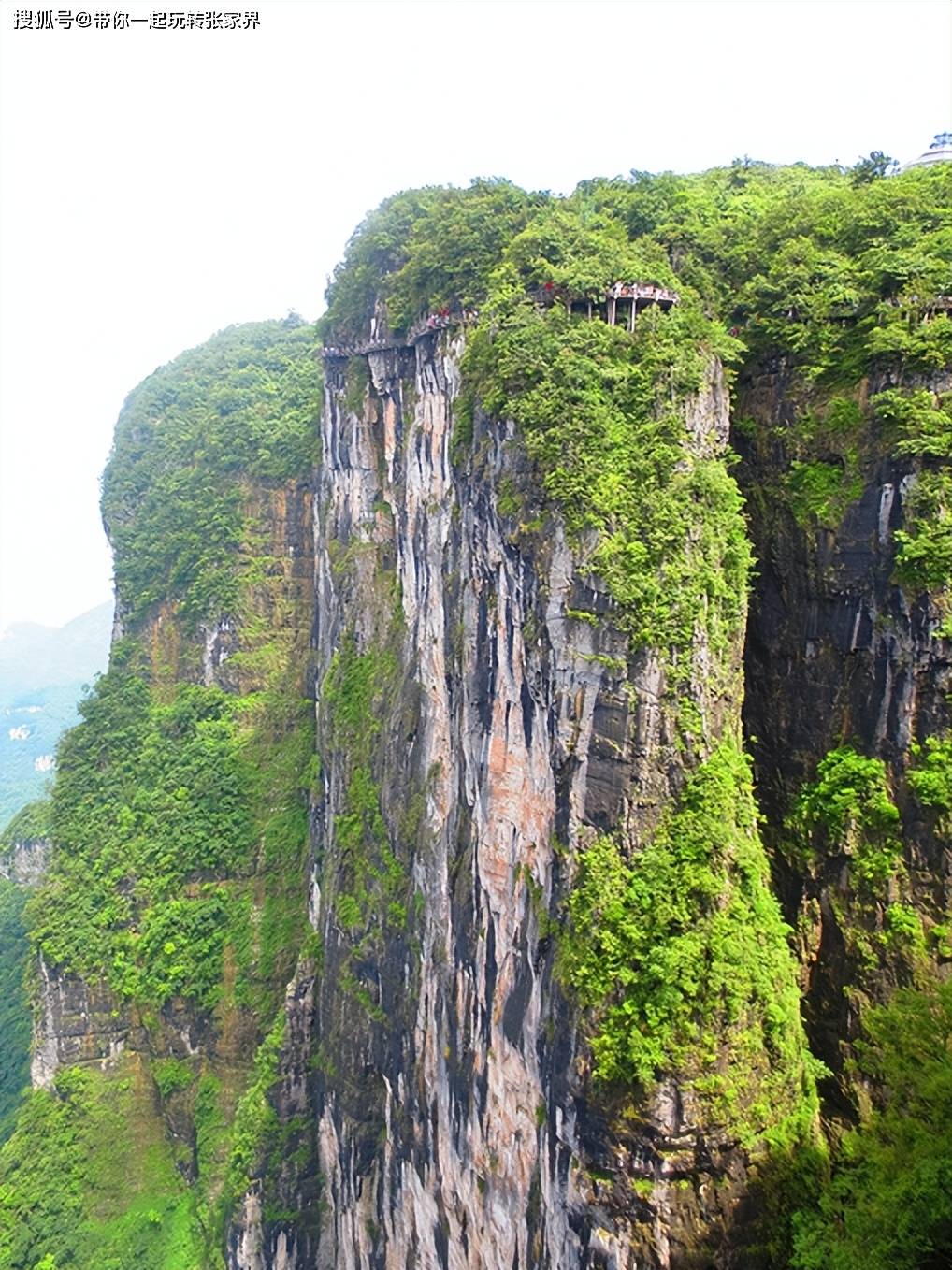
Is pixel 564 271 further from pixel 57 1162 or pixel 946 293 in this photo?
pixel 57 1162

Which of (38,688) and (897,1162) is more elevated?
(897,1162)

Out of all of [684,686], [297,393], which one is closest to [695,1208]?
[684,686]

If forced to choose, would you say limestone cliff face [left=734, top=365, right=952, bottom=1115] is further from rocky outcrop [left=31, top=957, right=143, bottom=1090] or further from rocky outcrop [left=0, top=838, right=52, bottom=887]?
rocky outcrop [left=0, top=838, right=52, bottom=887]

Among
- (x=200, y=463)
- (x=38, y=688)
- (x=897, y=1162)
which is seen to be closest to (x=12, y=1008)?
(x=200, y=463)

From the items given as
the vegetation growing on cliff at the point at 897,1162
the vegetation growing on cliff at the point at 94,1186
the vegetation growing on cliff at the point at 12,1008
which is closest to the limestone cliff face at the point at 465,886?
the vegetation growing on cliff at the point at 897,1162

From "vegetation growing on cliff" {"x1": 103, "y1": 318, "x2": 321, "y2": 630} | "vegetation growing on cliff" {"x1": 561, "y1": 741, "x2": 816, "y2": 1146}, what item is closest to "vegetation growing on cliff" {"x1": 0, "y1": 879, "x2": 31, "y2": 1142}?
"vegetation growing on cliff" {"x1": 103, "y1": 318, "x2": 321, "y2": 630}

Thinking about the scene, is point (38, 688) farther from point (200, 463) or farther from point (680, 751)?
point (680, 751)

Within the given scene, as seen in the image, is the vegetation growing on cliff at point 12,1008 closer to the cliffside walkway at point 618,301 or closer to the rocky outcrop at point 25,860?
the rocky outcrop at point 25,860
